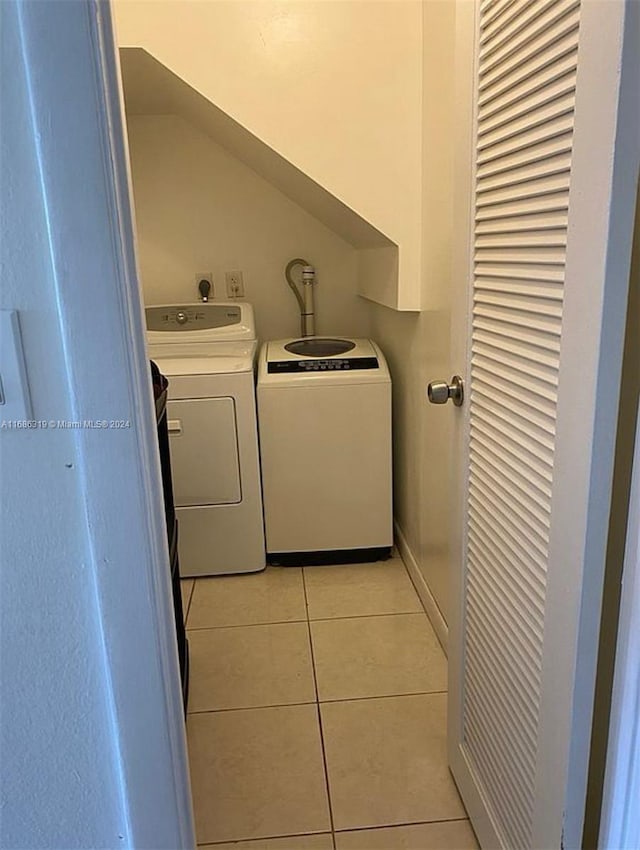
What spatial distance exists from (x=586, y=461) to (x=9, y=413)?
69cm

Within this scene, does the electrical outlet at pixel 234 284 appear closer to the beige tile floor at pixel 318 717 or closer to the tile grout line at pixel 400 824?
the beige tile floor at pixel 318 717

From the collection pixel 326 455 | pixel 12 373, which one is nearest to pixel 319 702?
pixel 326 455

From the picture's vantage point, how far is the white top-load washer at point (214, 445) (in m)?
2.44

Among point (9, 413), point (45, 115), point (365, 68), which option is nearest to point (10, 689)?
point (9, 413)

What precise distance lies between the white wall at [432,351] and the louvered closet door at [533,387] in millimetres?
461

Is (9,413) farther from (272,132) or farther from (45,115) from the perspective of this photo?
(272,132)

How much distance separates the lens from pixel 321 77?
2008mm

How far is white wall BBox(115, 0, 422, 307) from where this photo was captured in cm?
192

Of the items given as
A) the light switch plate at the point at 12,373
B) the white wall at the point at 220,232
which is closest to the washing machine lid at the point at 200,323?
the white wall at the point at 220,232

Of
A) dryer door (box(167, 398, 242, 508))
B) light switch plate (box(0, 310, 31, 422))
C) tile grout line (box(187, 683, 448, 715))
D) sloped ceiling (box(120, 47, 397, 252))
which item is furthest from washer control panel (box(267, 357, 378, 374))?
light switch plate (box(0, 310, 31, 422))

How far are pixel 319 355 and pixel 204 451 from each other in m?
0.63

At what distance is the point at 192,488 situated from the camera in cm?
252

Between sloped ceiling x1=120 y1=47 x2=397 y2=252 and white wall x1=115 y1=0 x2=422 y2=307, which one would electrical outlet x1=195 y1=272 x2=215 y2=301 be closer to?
sloped ceiling x1=120 y1=47 x2=397 y2=252

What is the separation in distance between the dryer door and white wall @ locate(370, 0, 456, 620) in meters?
0.66
